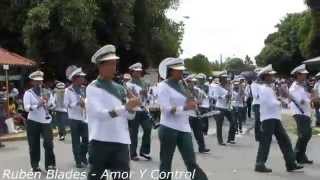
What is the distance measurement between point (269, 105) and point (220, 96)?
594 centimetres

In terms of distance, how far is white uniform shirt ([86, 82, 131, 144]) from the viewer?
6.86 meters

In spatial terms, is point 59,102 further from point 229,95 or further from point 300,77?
point 300,77

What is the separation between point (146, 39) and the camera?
35969 millimetres

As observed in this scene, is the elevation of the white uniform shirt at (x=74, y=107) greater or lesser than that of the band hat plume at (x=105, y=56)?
lesser

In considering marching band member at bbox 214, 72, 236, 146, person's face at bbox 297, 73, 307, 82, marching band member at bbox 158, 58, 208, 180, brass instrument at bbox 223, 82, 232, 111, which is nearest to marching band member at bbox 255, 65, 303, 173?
person's face at bbox 297, 73, 307, 82

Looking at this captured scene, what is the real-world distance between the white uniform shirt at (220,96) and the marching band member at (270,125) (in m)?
5.73

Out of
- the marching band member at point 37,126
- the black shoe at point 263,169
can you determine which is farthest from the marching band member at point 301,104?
the marching band member at point 37,126

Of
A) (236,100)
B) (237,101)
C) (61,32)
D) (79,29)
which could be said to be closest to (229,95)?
(236,100)

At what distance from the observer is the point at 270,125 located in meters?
11.2

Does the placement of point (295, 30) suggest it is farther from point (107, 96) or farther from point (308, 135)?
point (107, 96)

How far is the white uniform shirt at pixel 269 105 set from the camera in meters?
11.2

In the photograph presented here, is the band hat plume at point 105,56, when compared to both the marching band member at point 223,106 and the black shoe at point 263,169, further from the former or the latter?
the marching band member at point 223,106

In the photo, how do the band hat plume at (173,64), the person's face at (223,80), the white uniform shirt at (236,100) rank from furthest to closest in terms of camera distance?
the white uniform shirt at (236,100) < the person's face at (223,80) < the band hat plume at (173,64)

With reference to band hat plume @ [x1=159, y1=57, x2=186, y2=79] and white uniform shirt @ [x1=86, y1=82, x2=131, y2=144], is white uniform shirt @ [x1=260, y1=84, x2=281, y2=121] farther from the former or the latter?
white uniform shirt @ [x1=86, y1=82, x2=131, y2=144]
